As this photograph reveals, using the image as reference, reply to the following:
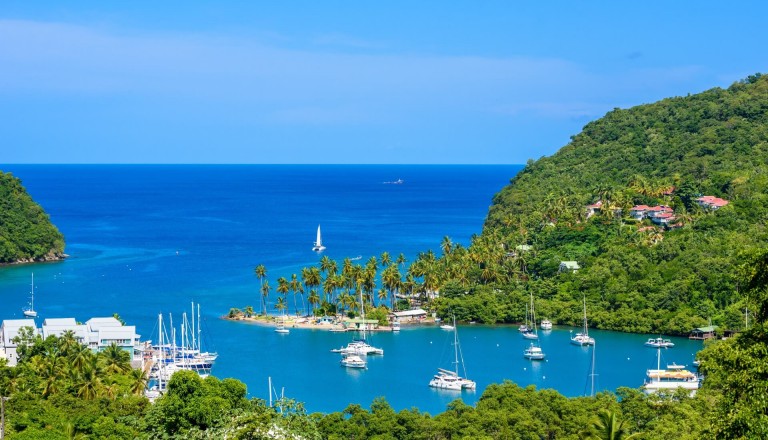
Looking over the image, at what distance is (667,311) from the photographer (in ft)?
207

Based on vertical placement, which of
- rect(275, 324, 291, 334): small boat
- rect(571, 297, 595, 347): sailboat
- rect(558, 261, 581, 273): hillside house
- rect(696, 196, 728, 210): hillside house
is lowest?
rect(571, 297, 595, 347): sailboat

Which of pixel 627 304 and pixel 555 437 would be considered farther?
pixel 627 304

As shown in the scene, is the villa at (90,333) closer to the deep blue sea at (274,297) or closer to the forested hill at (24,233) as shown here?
the deep blue sea at (274,297)

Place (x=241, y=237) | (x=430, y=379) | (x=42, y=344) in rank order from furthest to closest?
(x=241, y=237), (x=430, y=379), (x=42, y=344)

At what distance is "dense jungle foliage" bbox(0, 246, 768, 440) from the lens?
1877 cm

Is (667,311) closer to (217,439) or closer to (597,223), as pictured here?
(597,223)

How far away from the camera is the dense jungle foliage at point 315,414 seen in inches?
739

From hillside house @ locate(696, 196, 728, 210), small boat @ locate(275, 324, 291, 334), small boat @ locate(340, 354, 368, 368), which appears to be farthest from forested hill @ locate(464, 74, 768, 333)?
small boat @ locate(275, 324, 291, 334)

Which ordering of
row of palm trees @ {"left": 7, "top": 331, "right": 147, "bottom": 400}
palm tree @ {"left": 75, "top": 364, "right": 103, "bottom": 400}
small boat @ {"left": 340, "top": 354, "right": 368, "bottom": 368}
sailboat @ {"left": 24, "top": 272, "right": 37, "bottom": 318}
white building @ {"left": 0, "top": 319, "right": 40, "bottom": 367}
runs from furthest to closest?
sailboat @ {"left": 24, "top": 272, "right": 37, "bottom": 318}, small boat @ {"left": 340, "top": 354, "right": 368, "bottom": 368}, white building @ {"left": 0, "top": 319, "right": 40, "bottom": 367}, row of palm trees @ {"left": 7, "top": 331, "right": 147, "bottom": 400}, palm tree @ {"left": 75, "top": 364, "right": 103, "bottom": 400}

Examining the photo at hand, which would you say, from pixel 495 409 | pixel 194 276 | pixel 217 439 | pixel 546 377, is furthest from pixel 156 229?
pixel 217 439

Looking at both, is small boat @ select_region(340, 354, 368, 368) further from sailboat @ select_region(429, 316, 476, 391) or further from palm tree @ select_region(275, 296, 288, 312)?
palm tree @ select_region(275, 296, 288, 312)

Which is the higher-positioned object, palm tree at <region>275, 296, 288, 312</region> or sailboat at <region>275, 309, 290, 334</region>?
palm tree at <region>275, 296, 288, 312</region>

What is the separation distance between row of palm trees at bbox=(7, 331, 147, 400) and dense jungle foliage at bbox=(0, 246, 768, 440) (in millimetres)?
57

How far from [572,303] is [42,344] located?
35654mm
